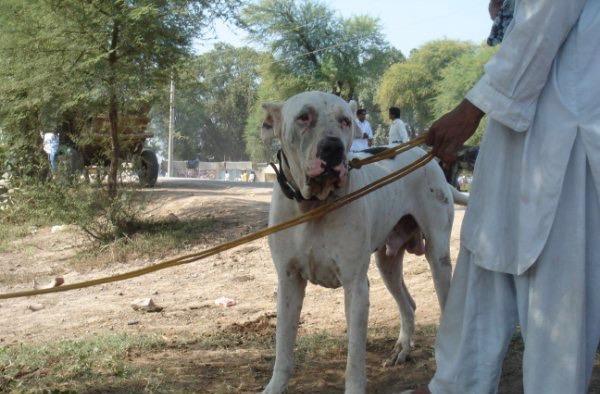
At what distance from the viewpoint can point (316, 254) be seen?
4.00 meters

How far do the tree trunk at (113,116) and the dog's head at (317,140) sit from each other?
340 inches

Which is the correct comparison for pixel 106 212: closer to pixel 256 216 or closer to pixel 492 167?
pixel 256 216

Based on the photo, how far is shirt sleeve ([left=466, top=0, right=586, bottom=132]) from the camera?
109 inches

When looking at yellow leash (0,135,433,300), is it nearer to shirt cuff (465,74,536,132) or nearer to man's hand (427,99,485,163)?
man's hand (427,99,485,163)

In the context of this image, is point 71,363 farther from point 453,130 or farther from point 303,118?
point 453,130

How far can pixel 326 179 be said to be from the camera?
Answer: 3604 millimetres

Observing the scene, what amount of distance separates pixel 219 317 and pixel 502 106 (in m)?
4.95

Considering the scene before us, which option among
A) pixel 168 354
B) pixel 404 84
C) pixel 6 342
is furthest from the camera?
pixel 404 84

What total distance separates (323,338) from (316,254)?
1.99 metres

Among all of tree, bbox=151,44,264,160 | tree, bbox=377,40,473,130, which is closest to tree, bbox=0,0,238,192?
tree, bbox=377,40,473,130

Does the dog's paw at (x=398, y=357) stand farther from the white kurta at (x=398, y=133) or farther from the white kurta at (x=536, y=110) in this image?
the white kurta at (x=398, y=133)

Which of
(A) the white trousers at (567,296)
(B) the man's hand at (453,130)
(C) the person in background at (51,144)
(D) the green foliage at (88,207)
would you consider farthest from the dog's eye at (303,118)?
(C) the person in background at (51,144)

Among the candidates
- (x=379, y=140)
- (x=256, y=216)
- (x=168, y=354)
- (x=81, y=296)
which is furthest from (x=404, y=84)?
(x=168, y=354)

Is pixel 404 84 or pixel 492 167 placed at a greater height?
pixel 404 84
